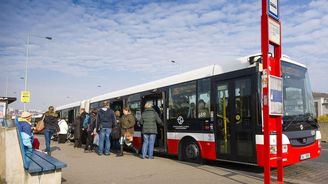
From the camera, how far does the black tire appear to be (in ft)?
32.4

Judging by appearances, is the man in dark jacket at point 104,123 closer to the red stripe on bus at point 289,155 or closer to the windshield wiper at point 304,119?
the red stripe on bus at point 289,155

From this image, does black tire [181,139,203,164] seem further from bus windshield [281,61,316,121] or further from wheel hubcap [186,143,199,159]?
bus windshield [281,61,316,121]

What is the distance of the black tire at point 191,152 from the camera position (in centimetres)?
987

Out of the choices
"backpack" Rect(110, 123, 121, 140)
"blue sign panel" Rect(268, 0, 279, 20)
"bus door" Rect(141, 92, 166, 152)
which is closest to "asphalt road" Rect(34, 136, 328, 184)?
"bus door" Rect(141, 92, 166, 152)

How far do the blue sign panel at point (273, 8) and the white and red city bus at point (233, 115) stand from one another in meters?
1.46

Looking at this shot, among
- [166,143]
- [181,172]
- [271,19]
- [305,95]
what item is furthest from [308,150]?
[166,143]

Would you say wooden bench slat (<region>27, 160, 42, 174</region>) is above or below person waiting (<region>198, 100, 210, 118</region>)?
below

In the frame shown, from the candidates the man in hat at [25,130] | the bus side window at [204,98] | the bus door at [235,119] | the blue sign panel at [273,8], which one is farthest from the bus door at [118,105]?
the blue sign panel at [273,8]

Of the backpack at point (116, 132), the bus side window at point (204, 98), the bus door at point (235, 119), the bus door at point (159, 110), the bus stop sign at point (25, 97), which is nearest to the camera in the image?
the bus door at point (235, 119)

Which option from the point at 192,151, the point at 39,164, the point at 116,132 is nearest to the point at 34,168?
the point at 39,164

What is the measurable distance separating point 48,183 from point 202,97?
5270mm

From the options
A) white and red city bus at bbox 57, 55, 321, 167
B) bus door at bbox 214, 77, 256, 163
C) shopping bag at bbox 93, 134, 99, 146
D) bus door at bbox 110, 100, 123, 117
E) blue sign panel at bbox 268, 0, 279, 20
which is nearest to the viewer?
blue sign panel at bbox 268, 0, 279, 20

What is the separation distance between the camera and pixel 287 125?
7980mm

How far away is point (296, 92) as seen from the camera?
8648 mm
